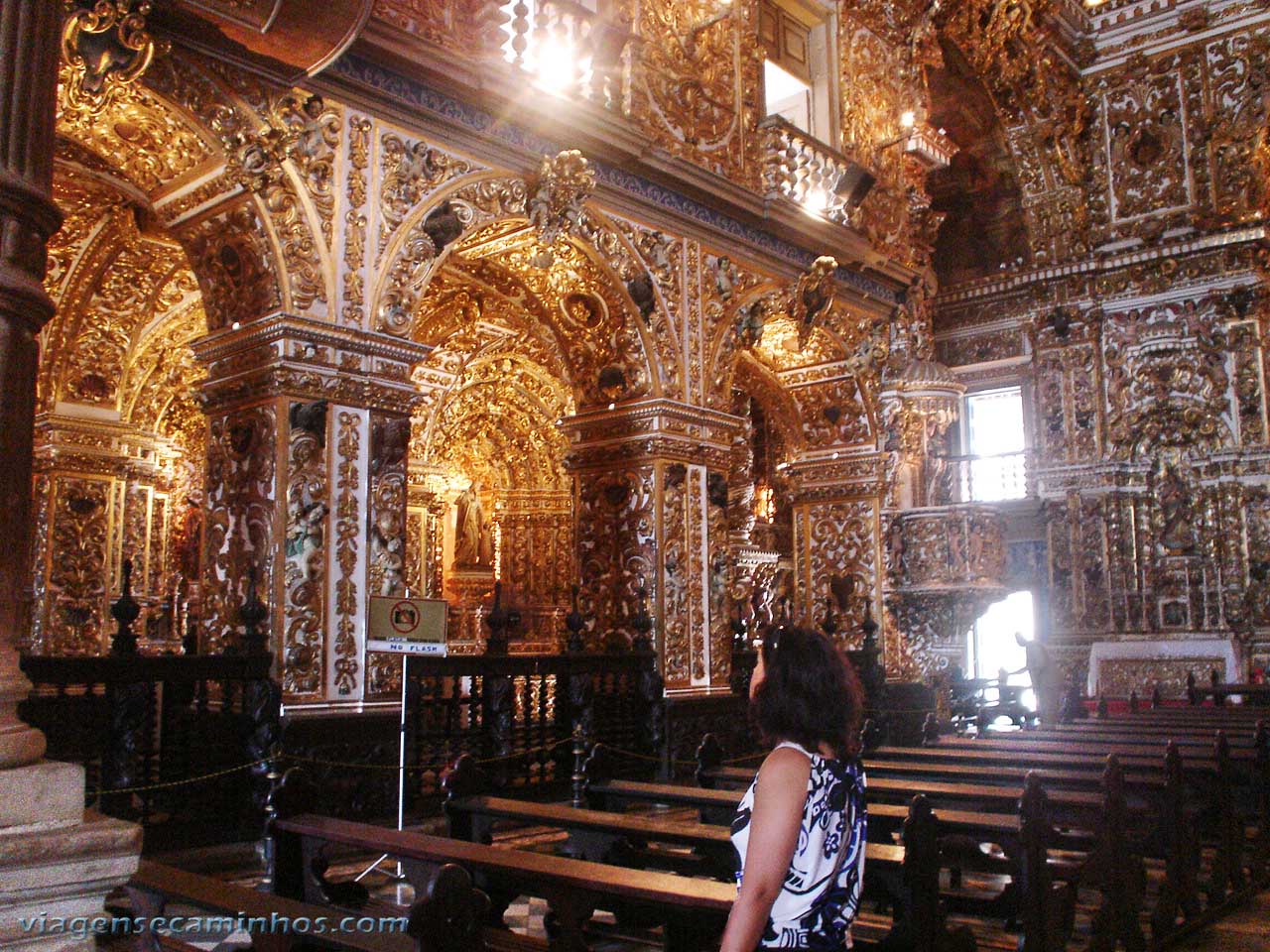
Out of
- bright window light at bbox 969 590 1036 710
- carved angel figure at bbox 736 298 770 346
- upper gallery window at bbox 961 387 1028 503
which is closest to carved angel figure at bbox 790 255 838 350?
carved angel figure at bbox 736 298 770 346

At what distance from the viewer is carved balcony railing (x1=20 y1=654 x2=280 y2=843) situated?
7.27m

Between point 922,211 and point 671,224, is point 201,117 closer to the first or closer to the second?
point 671,224

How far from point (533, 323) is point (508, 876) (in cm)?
955

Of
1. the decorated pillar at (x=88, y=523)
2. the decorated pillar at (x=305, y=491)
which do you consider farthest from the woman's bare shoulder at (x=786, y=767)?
the decorated pillar at (x=88, y=523)

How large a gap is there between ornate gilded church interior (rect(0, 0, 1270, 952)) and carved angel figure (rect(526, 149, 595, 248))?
62 millimetres

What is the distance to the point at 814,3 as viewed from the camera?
15375 millimetres

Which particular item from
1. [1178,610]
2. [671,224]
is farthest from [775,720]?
[1178,610]

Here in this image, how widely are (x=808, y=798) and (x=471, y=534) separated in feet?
47.8

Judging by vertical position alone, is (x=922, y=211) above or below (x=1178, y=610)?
above

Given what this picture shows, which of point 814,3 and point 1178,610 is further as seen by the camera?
point 1178,610

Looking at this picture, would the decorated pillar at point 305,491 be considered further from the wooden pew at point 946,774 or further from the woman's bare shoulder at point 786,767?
the woman's bare shoulder at point 786,767

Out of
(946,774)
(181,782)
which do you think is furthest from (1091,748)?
(181,782)

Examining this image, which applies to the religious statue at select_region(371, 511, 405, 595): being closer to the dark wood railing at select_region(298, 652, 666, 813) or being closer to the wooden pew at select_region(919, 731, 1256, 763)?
the dark wood railing at select_region(298, 652, 666, 813)

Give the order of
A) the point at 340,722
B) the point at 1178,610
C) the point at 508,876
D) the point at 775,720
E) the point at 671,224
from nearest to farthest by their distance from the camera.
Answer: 1. the point at 775,720
2. the point at 508,876
3. the point at 340,722
4. the point at 671,224
5. the point at 1178,610
